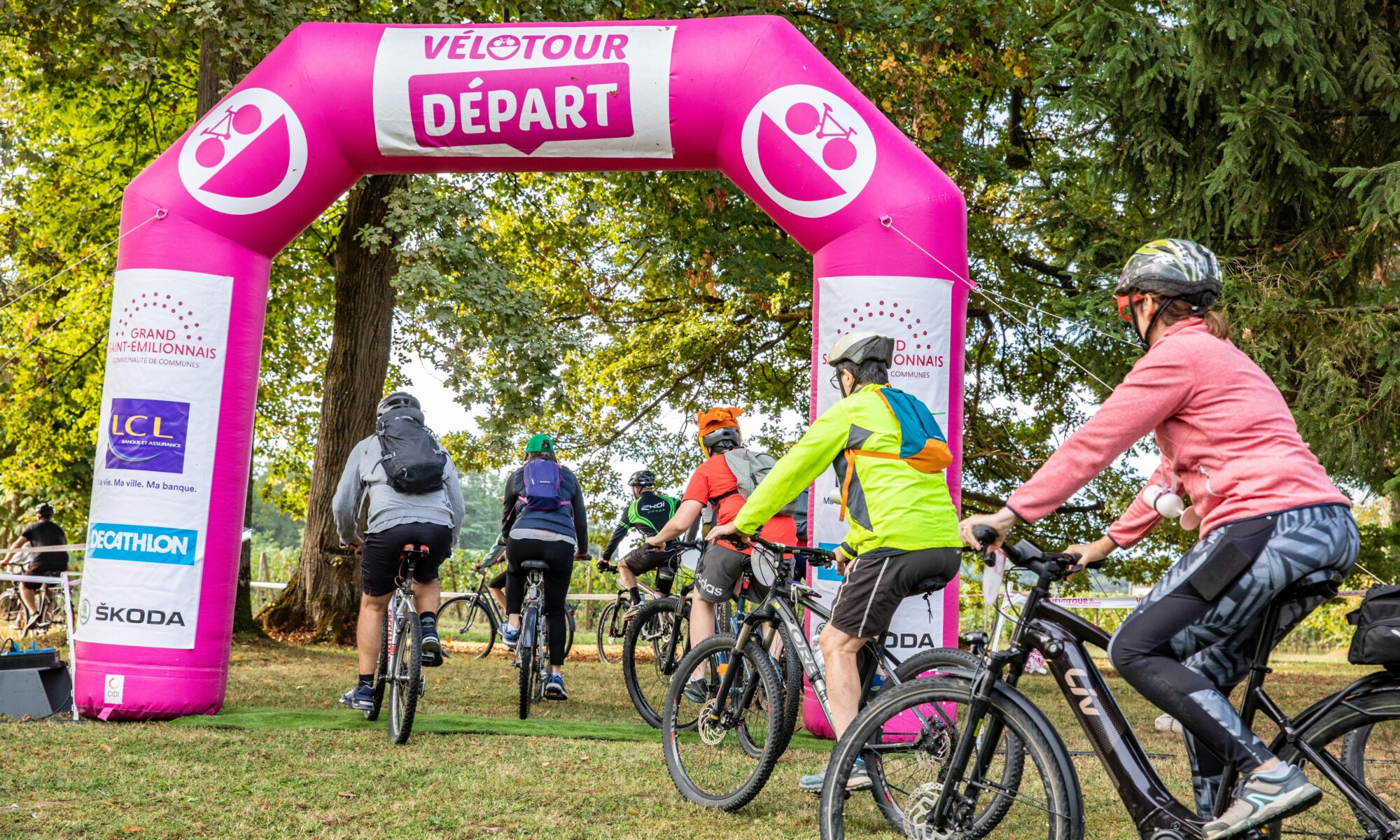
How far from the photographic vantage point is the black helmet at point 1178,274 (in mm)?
3674

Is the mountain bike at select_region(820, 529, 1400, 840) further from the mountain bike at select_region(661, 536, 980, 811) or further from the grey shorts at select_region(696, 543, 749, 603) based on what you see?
the grey shorts at select_region(696, 543, 749, 603)

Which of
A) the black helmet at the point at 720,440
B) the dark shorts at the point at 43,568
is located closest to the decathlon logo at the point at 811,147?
the black helmet at the point at 720,440

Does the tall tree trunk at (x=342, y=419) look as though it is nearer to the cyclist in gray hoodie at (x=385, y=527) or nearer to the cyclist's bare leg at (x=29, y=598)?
the cyclist's bare leg at (x=29, y=598)

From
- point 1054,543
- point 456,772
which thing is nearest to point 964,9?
point 1054,543

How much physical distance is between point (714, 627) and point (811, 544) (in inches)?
33.2

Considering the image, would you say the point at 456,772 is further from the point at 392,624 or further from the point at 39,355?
the point at 39,355

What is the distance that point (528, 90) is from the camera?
827 centimetres

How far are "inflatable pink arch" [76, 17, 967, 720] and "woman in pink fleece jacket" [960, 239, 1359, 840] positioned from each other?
412cm

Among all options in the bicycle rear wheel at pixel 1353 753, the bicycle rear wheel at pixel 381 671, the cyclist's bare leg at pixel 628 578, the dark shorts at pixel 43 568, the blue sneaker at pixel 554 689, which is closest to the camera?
the bicycle rear wheel at pixel 1353 753

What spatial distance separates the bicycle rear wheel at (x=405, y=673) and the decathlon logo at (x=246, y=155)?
308 cm

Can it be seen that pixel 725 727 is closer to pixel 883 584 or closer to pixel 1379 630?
pixel 883 584

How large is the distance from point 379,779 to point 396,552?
1703 mm

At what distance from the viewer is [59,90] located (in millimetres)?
16203

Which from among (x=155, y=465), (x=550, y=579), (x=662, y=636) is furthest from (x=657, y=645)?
(x=155, y=465)
